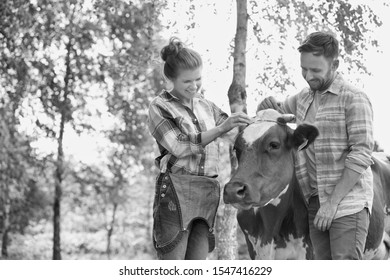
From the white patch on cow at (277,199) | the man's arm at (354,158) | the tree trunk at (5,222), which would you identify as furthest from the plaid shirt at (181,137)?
the tree trunk at (5,222)

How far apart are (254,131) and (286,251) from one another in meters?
0.99

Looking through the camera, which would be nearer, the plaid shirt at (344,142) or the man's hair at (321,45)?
the plaid shirt at (344,142)

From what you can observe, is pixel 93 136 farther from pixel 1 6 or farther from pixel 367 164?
pixel 367 164

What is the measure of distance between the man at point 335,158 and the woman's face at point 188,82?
716 mm

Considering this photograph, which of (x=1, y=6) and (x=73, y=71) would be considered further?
(x=73, y=71)

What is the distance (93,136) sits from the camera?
18.8m

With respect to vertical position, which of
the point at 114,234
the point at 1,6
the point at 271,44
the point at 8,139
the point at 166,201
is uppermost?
the point at 1,6

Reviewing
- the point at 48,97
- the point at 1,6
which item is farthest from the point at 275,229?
the point at 48,97

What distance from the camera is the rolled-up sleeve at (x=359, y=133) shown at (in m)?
4.18

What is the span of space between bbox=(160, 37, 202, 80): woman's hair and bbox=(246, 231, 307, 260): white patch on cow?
58.7 inches

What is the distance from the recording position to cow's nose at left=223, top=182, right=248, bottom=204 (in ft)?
14.3

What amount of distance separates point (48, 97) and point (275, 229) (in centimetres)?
1328

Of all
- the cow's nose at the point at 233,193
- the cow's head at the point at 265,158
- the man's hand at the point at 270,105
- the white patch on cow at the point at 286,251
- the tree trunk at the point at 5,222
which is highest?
the man's hand at the point at 270,105

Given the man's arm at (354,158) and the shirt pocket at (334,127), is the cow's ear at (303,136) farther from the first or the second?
the man's arm at (354,158)
